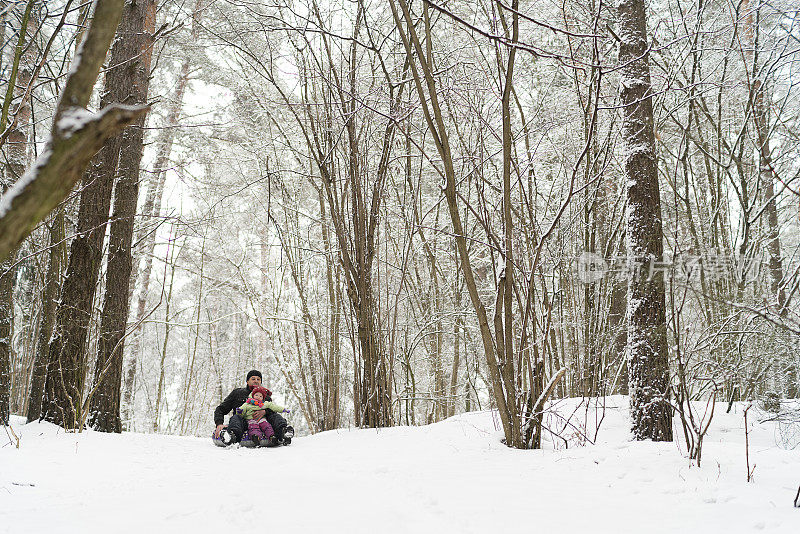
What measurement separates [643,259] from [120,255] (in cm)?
466

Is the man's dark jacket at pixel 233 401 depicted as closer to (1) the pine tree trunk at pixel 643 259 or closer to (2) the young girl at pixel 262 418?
(2) the young girl at pixel 262 418

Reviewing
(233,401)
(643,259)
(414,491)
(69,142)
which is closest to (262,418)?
(233,401)

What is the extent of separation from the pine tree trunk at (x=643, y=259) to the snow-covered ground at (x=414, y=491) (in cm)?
158

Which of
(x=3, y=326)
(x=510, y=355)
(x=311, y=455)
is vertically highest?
Answer: (x=3, y=326)

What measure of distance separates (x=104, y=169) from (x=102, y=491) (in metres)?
3.36

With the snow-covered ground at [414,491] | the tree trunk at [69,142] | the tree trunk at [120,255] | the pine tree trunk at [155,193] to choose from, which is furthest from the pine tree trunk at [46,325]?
the pine tree trunk at [155,193]

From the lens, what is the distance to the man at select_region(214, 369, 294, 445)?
510 centimetres

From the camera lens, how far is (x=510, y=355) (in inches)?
117

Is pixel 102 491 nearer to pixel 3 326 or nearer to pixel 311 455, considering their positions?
pixel 311 455

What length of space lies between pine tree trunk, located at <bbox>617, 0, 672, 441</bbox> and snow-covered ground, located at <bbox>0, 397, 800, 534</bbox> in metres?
1.58

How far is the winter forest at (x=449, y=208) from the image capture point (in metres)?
2.60

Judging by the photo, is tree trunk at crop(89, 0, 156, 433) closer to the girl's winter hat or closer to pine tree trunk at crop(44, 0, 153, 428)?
pine tree trunk at crop(44, 0, 153, 428)

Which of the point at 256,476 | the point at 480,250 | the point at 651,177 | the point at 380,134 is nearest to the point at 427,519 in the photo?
the point at 256,476

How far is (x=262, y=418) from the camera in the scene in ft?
17.9
